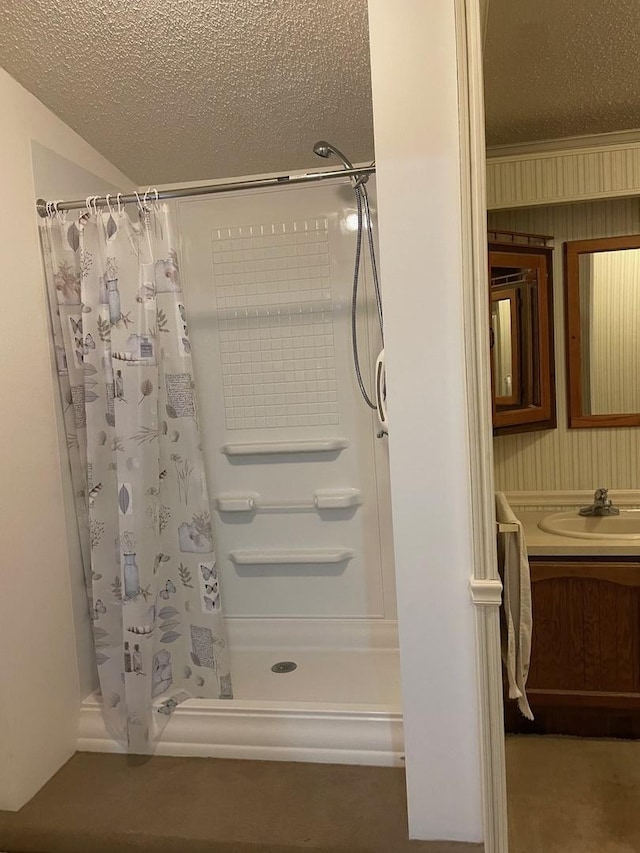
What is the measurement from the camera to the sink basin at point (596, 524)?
2.49 meters

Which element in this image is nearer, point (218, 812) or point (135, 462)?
point (218, 812)

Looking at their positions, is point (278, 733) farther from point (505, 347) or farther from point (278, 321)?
point (505, 347)

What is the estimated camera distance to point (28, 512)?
198 cm

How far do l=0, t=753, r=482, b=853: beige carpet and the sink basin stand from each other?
111cm

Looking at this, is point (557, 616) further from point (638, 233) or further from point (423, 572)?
point (638, 233)

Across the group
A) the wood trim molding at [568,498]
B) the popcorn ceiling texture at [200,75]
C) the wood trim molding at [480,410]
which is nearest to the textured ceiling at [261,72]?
the popcorn ceiling texture at [200,75]

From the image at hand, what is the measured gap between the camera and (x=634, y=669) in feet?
7.59

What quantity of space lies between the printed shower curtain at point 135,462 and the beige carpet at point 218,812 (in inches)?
7.8

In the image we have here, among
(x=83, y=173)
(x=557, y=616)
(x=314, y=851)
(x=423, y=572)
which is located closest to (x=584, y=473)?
(x=557, y=616)

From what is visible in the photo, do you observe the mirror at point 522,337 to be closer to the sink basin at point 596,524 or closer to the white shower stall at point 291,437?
the sink basin at point 596,524

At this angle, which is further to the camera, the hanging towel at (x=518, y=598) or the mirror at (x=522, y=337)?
the mirror at (x=522, y=337)

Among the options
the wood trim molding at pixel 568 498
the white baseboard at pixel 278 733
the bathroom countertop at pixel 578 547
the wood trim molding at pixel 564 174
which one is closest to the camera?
the white baseboard at pixel 278 733

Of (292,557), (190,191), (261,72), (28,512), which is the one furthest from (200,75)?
(292,557)

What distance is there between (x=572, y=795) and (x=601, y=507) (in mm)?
1017
